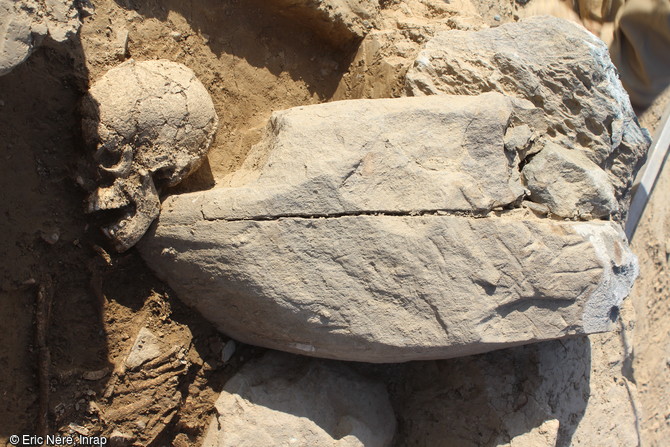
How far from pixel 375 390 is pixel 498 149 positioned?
4.17ft

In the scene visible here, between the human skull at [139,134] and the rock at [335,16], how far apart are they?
761mm

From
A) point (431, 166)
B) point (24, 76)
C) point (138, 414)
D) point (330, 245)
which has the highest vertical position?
point (431, 166)

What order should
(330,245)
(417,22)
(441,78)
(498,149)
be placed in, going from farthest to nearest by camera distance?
(417,22), (441,78), (498,149), (330,245)

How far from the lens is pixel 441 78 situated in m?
2.54

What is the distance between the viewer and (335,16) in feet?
8.86

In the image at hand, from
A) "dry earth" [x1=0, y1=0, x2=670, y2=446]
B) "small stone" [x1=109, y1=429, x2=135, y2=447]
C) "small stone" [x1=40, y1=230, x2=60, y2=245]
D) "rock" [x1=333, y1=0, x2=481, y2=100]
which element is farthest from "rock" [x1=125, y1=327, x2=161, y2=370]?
"rock" [x1=333, y1=0, x2=481, y2=100]

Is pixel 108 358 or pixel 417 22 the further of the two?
pixel 417 22

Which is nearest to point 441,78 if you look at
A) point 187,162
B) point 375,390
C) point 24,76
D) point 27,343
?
point 187,162

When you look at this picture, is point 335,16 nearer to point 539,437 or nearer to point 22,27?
point 22,27

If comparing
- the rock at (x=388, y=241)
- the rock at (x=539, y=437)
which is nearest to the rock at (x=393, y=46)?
the rock at (x=388, y=241)

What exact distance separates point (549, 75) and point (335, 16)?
1050 mm

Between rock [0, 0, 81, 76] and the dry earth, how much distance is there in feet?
0.76

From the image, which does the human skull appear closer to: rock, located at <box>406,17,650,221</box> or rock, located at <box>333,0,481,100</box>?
rock, located at <box>333,0,481,100</box>

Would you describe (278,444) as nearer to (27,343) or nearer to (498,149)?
(27,343)
